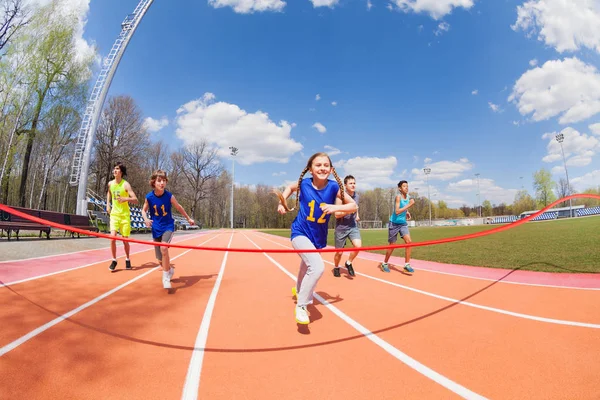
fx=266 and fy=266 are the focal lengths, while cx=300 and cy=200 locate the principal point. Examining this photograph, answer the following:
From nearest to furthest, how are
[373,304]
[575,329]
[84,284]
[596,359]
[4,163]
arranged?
[596,359] → [575,329] → [373,304] → [84,284] → [4,163]

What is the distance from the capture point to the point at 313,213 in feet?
11.7

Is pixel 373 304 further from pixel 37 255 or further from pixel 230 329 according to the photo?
pixel 37 255

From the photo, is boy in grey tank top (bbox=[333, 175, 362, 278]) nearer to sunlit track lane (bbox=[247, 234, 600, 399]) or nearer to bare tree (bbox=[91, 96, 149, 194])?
sunlit track lane (bbox=[247, 234, 600, 399])

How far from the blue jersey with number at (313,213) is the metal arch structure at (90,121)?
20.8 m

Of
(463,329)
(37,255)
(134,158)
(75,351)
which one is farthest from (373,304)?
(134,158)

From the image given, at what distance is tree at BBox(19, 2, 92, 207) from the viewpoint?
18406mm

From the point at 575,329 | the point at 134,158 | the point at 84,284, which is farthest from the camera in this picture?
the point at 134,158

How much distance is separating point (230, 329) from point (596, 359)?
3.78 m

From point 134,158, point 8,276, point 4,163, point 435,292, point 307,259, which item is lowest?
point 435,292

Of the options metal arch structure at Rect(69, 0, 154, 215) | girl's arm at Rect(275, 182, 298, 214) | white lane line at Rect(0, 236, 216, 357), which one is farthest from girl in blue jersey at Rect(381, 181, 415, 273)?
metal arch structure at Rect(69, 0, 154, 215)

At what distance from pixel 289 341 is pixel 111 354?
1783 mm

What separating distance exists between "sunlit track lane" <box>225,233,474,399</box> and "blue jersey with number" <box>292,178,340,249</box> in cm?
117

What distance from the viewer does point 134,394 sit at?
204cm

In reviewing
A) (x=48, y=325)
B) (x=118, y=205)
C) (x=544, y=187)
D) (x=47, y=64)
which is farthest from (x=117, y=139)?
(x=544, y=187)
